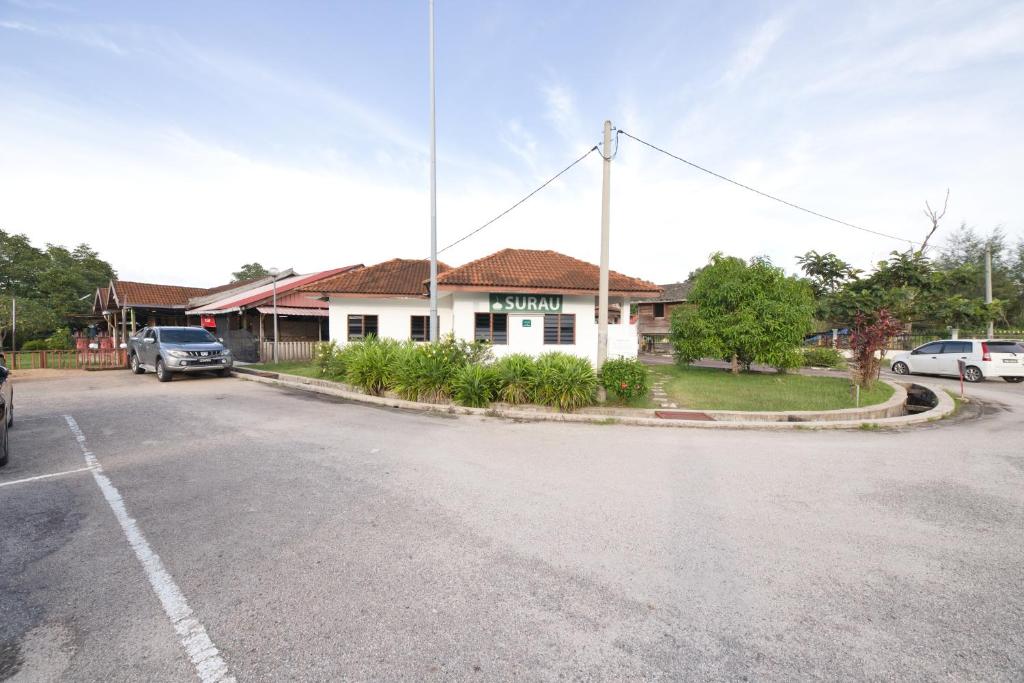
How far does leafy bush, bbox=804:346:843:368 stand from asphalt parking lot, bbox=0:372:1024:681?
17707 millimetres

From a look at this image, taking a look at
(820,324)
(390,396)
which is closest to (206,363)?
(390,396)

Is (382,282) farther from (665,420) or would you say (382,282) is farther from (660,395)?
(665,420)

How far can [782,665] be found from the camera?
2365 millimetres

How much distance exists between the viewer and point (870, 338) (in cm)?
1251

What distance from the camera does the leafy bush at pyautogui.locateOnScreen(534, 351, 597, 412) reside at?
10.1 metres

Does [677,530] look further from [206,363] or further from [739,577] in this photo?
[206,363]

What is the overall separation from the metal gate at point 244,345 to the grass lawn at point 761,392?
1894cm

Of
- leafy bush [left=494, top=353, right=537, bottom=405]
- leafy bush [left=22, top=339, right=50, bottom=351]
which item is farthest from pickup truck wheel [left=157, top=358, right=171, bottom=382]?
leafy bush [left=22, top=339, right=50, bottom=351]

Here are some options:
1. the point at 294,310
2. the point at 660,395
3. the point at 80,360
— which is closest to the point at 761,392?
the point at 660,395

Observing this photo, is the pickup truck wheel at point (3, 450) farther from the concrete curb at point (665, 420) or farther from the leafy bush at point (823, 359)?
the leafy bush at point (823, 359)

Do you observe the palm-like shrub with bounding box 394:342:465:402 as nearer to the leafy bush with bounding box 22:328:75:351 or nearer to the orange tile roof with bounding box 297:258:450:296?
the orange tile roof with bounding box 297:258:450:296

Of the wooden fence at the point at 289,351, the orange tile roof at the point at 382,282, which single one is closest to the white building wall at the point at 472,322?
the orange tile roof at the point at 382,282

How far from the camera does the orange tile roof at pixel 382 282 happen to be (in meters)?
20.2

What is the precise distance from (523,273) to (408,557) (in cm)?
1607
